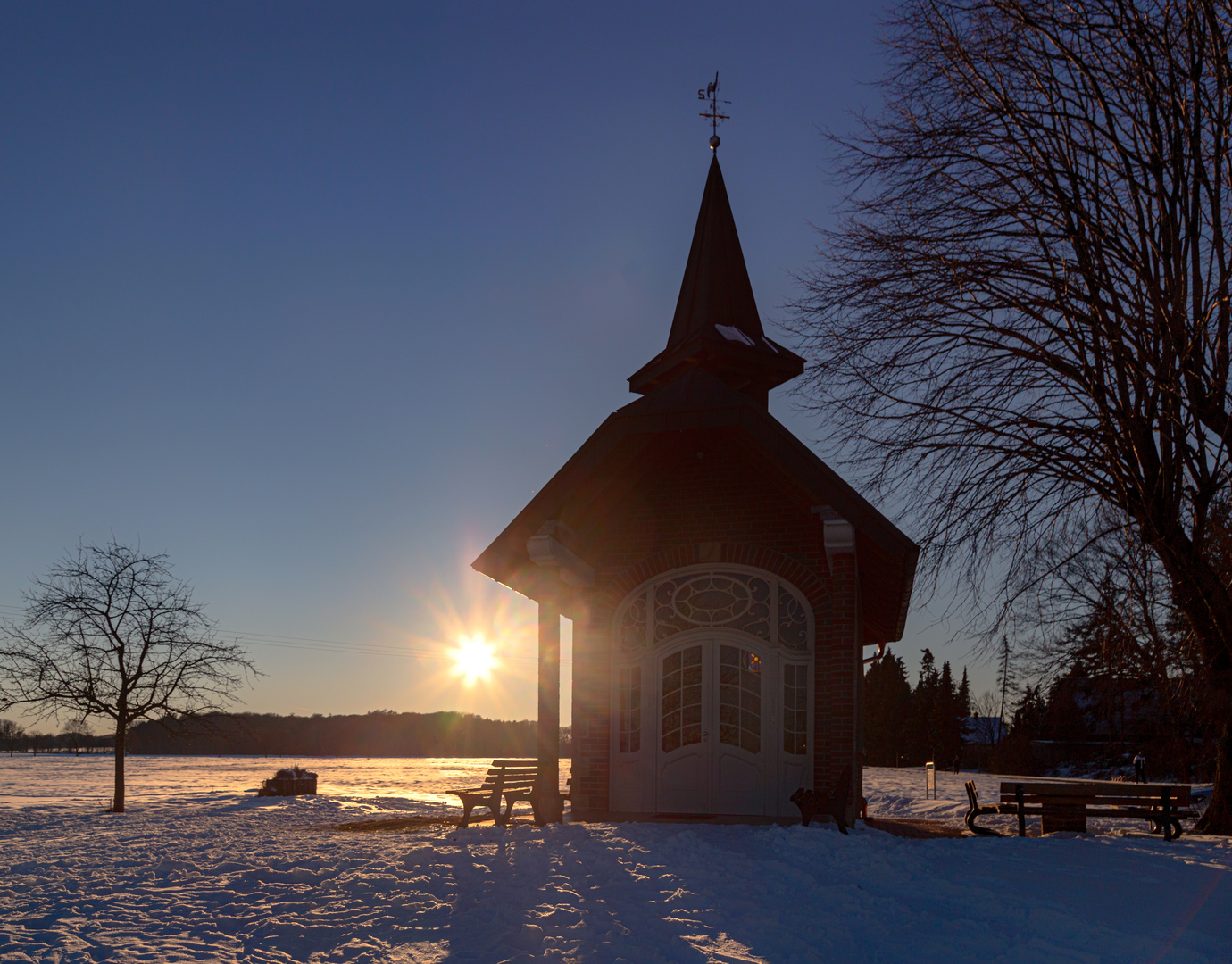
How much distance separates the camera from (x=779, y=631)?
11625 mm

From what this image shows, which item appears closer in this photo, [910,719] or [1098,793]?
[1098,793]

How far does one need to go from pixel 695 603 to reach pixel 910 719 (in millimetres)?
77316

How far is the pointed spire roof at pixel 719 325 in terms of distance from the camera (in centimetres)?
1602

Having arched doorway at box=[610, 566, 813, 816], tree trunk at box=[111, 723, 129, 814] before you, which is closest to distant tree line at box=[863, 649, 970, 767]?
tree trunk at box=[111, 723, 129, 814]

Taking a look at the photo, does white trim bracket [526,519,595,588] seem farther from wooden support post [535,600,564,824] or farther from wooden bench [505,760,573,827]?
wooden bench [505,760,573,827]

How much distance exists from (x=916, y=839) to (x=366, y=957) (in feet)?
21.2

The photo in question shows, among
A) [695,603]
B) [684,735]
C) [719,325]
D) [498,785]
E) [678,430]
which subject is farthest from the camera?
[719,325]

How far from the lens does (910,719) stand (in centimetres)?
8300

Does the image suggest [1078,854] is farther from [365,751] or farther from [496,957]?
[365,751]

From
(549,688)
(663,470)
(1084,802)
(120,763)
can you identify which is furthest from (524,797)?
(120,763)

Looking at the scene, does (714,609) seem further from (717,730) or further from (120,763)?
(120,763)

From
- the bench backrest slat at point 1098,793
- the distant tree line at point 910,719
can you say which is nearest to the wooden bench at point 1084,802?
the bench backrest slat at point 1098,793

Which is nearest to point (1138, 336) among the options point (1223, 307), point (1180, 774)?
point (1223, 307)

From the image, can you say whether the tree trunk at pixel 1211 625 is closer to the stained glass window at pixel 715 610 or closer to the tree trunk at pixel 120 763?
the stained glass window at pixel 715 610
